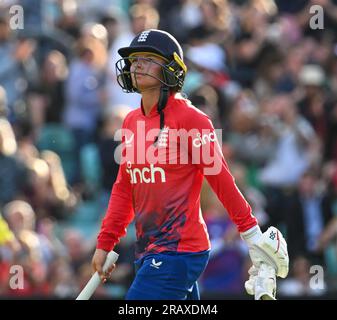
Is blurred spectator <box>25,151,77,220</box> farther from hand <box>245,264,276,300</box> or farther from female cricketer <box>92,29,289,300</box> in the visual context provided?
hand <box>245,264,276,300</box>

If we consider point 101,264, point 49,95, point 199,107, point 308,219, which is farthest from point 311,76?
point 101,264

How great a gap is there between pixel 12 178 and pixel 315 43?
4.32 metres

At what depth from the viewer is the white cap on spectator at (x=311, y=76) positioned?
1477cm

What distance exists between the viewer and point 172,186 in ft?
27.4

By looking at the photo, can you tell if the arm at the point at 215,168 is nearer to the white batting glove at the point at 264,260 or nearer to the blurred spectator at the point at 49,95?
the white batting glove at the point at 264,260

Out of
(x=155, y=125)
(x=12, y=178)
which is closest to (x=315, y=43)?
(x=12, y=178)

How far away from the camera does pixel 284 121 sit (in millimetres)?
14516

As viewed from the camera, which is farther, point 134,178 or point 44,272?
point 44,272

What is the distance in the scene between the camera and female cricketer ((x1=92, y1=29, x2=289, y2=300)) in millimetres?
8258

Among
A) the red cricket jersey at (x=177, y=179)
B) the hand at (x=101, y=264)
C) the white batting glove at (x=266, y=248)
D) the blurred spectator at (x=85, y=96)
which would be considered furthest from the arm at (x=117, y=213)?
the blurred spectator at (x=85, y=96)

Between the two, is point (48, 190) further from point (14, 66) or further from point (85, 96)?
point (14, 66)

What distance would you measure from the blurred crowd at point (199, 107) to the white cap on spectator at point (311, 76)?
29 mm

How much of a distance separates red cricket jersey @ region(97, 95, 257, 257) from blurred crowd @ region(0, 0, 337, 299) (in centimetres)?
424
